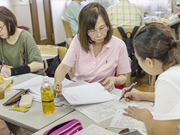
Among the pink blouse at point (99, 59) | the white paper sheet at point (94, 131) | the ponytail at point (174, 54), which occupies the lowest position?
the white paper sheet at point (94, 131)

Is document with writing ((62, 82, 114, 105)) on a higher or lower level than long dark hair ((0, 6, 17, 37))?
lower

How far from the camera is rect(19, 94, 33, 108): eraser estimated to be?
4.35ft

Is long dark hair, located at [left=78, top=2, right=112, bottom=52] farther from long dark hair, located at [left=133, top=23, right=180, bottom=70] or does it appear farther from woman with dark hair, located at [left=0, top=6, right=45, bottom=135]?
long dark hair, located at [left=133, top=23, right=180, bottom=70]

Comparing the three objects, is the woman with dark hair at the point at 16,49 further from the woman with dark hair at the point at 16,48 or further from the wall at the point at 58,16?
the wall at the point at 58,16

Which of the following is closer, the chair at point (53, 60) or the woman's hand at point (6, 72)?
the woman's hand at point (6, 72)

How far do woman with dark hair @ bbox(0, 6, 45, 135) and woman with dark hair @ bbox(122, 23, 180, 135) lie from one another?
120 centimetres

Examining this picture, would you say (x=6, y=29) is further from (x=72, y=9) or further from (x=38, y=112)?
(x=72, y=9)

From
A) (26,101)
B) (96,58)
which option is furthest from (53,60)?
(26,101)

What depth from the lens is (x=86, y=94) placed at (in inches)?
55.4

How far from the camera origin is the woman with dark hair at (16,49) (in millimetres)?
1912

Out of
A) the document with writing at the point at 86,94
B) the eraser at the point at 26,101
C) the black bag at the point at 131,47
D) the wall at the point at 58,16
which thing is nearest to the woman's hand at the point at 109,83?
the document with writing at the point at 86,94

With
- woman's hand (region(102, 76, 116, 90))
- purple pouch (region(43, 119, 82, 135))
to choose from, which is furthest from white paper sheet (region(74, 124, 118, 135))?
woman's hand (region(102, 76, 116, 90))

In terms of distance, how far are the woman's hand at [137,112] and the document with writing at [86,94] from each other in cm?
20

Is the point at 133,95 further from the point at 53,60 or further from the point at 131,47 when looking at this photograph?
the point at 131,47
